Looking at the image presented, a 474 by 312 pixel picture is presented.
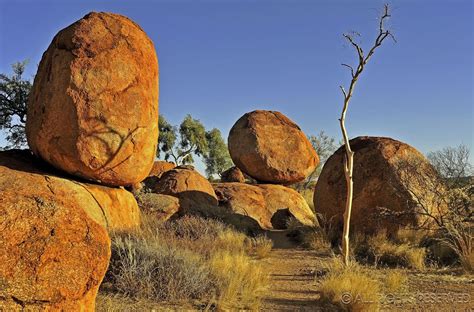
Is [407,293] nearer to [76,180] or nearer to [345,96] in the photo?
[345,96]

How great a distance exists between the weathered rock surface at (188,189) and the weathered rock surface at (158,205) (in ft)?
1.49

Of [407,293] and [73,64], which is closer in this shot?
[407,293]

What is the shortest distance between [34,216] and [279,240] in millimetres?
9015

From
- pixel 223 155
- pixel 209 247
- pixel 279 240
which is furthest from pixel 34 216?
pixel 223 155

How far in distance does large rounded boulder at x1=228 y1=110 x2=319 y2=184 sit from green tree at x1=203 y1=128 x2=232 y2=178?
55.3 ft

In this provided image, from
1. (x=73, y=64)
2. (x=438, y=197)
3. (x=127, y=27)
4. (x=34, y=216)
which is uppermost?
(x=127, y=27)

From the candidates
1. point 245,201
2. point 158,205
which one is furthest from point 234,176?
point 158,205

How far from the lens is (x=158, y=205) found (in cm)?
1192

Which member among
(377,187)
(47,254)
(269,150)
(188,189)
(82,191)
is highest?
(269,150)

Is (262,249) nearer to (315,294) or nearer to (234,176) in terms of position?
(315,294)

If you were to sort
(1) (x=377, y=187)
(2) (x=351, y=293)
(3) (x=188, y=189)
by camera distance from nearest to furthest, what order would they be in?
(2) (x=351, y=293), (1) (x=377, y=187), (3) (x=188, y=189)

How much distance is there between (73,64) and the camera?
8555 mm

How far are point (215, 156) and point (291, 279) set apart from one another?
92.9ft

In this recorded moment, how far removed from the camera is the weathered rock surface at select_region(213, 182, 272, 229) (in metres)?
14.8
